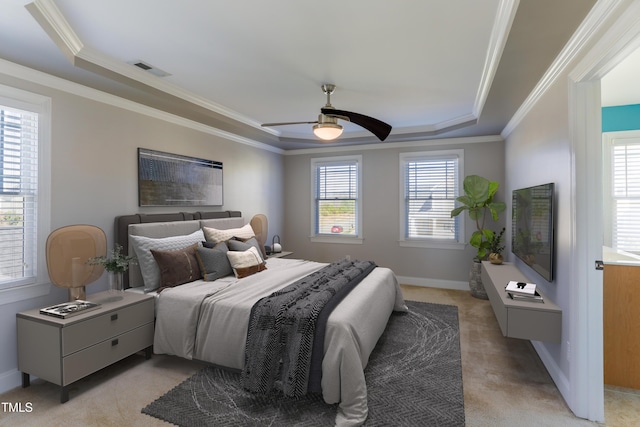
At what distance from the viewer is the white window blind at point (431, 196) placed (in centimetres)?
539

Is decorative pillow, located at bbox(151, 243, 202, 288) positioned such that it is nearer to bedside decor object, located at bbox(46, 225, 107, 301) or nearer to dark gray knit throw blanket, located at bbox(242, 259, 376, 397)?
bedside decor object, located at bbox(46, 225, 107, 301)

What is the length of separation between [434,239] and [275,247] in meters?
2.69

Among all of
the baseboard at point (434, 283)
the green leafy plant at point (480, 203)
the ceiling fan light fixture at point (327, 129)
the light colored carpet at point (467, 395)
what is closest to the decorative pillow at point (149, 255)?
the light colored carpet at point (467, 395)

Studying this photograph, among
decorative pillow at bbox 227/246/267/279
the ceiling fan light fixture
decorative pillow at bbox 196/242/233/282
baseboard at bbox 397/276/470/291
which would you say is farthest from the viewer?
baseboard at bbox 397/276/470/291

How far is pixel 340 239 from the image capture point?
6102 mm

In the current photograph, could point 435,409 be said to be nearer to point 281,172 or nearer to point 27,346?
point 27,346

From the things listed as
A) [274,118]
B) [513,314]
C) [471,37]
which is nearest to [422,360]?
[513,314]

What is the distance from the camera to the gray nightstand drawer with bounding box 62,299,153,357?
2.29 metres

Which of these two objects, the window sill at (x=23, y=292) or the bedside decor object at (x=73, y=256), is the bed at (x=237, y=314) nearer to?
the bedside decor object at (x=73, y=256)

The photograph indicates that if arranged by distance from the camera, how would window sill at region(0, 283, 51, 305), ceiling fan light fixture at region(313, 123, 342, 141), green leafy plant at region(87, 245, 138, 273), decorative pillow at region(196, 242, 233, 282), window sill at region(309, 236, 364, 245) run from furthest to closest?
1. window sill at region(309, 236, 364, 245)
2. decorative pillow at region(196, 242, 233, 282)
3. ceiling fan light fixture at region(313, 123, 342, 141)
4. green leafy plant at region(87, 245, 138, 273)
5. window sill at region(0, 283, 51, 305)

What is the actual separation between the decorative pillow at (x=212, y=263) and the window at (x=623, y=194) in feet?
15.4

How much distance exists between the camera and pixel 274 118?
15.1 feet

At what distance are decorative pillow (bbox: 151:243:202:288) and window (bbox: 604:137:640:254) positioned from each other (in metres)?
5.00

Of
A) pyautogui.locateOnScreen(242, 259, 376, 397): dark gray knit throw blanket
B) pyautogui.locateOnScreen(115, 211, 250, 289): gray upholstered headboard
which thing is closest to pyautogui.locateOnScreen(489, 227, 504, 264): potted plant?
pyautogui.locateOnScreen(242, 259, 376, 397): dark gray knit throw blanket
